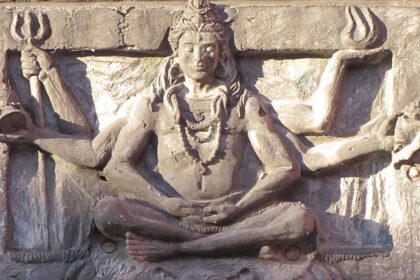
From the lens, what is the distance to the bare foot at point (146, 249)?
30.4 feet

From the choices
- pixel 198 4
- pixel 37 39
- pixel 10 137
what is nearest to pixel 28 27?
pixel 37 39

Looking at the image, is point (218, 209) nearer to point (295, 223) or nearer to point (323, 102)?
point (295, 223)

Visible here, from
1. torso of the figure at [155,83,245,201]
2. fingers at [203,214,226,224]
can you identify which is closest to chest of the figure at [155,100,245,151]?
torso of the figure at [155,83,245,201]

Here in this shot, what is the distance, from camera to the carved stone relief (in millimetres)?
9320

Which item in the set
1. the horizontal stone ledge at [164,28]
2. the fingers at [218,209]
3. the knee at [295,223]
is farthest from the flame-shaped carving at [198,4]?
the knee at [295,223]

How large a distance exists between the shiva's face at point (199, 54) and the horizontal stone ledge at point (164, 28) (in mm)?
204

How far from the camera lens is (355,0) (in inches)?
388

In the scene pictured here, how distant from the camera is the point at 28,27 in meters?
9.81

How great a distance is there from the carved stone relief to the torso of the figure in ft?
0.03

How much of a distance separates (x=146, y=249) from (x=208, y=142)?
78 cm

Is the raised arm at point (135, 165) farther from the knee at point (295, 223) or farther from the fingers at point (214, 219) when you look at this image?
the knee at point (295, 223)

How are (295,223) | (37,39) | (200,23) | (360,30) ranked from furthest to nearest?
(37,39) < (360,30) < (200,23) < (295,223)

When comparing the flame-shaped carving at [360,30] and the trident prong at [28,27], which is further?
the trident prong at [28,27]

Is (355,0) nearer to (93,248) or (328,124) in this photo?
(328,124)
